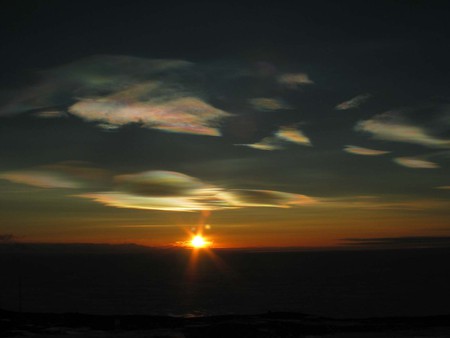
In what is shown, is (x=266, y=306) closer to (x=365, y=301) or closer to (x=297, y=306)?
(x=297, y=306)

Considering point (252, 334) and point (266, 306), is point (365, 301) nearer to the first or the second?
point (266, 306)

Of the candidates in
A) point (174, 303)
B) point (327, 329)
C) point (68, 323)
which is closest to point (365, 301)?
point (174, 303)

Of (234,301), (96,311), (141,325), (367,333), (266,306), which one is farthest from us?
(234,301)

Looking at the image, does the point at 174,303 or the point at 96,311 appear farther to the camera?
the point at 174,303

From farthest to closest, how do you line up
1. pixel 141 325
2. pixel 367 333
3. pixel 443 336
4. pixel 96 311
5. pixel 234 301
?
pixel 234 301 < pixel 96 311 < pixel 141 325 < pixel 367 333 < pixel 443 336

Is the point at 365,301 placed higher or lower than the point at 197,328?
lower

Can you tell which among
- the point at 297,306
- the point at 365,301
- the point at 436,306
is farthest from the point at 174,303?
the point at 436,306
